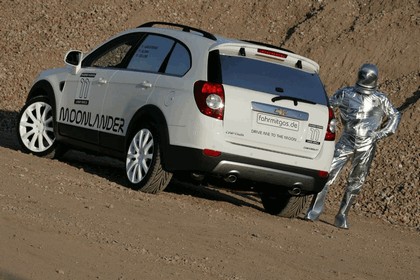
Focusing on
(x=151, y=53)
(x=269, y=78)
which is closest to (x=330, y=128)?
(x=269, y=78)

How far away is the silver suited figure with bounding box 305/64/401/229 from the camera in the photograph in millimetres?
13828

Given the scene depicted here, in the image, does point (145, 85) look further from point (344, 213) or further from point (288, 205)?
point (344, 213)

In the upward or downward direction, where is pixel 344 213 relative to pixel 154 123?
downward

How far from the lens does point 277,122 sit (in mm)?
12570

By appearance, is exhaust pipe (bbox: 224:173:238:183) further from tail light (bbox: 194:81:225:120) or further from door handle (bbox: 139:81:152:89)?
door handle (bbox: 139:81:152:89)

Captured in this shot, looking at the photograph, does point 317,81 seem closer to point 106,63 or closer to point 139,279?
point 106,63

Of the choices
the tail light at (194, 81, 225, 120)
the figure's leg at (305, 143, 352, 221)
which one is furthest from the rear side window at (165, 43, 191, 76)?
the figure's leg at (305, 143, 352, 221)

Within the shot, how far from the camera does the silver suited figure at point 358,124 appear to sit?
13828mm

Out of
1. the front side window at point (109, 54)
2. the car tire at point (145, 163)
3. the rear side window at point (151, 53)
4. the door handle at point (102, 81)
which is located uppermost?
the rear side window at point (151, 53)

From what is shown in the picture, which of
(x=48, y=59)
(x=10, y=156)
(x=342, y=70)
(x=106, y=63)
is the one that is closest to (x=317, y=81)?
(x=106, y=63)

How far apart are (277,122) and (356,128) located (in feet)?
5.27

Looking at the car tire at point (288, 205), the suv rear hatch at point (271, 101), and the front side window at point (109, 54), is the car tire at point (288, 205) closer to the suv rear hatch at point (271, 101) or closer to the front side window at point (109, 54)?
the suv rear hatch at point (271, 101)

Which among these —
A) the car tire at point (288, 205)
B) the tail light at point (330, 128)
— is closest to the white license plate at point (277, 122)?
the tail light at point (330, 128)

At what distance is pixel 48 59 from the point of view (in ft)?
83.8
